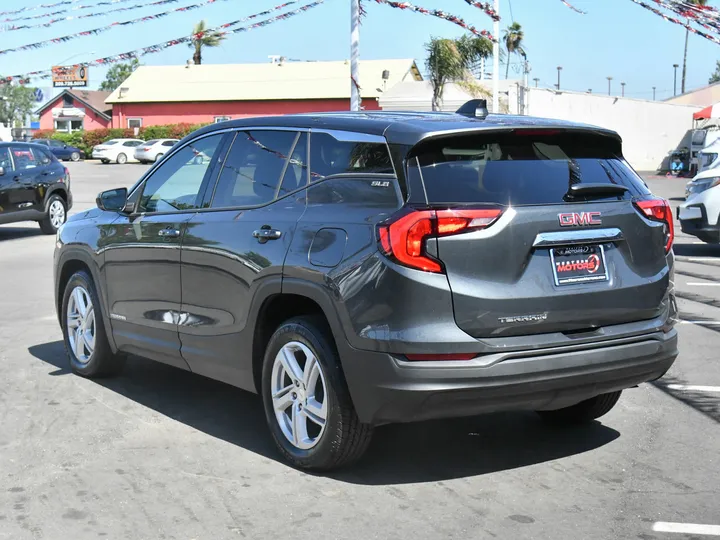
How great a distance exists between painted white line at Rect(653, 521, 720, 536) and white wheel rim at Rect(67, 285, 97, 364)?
4.18 m

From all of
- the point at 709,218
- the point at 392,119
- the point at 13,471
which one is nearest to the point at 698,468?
the point at 392,119

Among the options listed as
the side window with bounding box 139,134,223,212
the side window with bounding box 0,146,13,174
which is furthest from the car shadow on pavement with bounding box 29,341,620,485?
the side window with bounding box 0,146,13,174

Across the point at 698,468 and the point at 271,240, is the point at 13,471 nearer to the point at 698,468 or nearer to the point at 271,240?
the point at 271,240

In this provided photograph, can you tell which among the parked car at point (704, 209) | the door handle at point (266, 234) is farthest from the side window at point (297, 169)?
the parked car at point (704, 209)

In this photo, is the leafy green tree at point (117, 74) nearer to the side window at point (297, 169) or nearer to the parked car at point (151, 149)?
the parked car at point (151, 149)

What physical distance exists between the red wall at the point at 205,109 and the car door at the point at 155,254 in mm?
59828

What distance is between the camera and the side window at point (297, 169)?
17.6 feet

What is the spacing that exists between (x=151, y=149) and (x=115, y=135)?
13.3 m

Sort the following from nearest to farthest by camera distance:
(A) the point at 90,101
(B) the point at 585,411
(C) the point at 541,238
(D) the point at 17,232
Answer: (C) the point at 541,238 → (B) the point at 585,411 → (D) the point at 17,232 → (A) the point at 90,101

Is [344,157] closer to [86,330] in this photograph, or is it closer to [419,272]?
[419,272]

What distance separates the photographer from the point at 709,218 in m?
14.5

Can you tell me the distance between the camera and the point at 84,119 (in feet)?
269

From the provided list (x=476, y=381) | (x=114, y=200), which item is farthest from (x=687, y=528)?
(x=114, y=200)

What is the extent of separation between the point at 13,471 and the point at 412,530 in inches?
84.1
